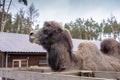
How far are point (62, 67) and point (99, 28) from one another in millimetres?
53174

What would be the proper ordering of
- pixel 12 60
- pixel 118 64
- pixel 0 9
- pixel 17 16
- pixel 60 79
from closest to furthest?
pixel 60 79 < pixel 118 64 < pixel 12 60 < pixel 0 9 < pixel 17 16

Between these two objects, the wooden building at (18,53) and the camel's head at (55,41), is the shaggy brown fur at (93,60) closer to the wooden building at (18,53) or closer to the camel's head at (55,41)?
the camel's head at (55,41)

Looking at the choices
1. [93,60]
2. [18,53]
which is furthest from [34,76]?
[18,53]

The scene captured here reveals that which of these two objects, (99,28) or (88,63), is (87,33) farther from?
(88,63)

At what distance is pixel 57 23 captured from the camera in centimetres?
539

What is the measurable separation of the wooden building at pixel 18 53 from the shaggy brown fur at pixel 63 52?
29.7 ft

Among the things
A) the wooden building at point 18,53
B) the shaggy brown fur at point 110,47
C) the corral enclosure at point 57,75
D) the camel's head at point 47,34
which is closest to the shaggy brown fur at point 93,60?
the camel's head at point 47,34

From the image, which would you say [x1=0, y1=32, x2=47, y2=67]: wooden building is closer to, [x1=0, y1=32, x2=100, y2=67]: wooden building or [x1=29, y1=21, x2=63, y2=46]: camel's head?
[x1=0, y1=32, x2=100, y2=67]: wooden building

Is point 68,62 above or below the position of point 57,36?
below

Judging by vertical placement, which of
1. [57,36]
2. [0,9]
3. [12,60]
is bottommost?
[12,60]

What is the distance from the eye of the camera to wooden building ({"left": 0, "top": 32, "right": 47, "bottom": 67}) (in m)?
14.3

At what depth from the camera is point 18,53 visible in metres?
14.7

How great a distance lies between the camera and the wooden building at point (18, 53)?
14.3 meters

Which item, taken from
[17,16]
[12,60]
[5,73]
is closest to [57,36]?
[5,73]
